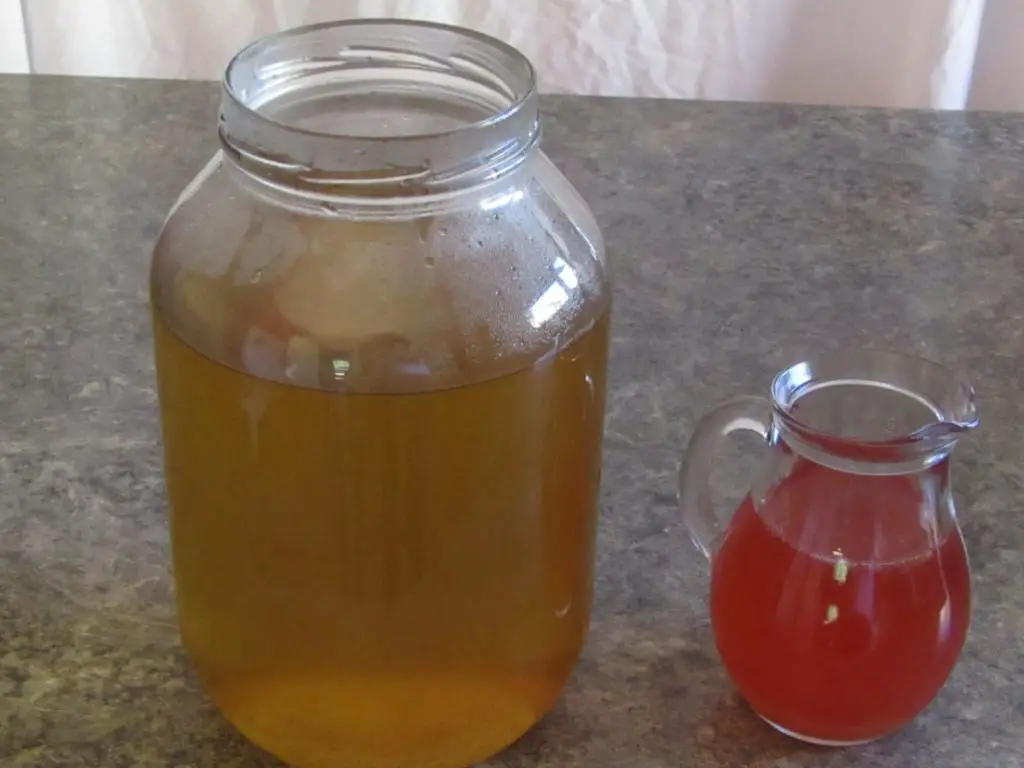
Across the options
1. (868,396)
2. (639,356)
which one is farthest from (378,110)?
(639,356)

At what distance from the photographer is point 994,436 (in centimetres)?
83

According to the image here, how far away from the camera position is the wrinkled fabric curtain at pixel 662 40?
1.53 m

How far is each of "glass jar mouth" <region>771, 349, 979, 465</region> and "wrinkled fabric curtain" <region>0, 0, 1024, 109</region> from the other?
3.26 ft

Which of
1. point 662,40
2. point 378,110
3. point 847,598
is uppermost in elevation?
point 378,110

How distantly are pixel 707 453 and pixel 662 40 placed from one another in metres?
1.03

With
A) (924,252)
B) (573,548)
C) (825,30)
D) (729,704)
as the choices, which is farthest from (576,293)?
(825,30)

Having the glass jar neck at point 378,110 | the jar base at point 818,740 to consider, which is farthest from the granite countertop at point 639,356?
the glass jar neck at point 378,110

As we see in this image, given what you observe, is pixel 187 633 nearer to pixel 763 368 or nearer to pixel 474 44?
pixel 474 44

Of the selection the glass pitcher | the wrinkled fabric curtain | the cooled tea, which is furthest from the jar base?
the wrinkled fabric curtain

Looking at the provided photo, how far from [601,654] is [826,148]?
2.22ft

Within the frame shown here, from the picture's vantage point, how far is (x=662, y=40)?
1.56m

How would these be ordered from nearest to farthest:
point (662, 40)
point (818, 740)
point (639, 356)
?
1. point (818, 740)
2. point (639, 356)
3. point (662, 40)

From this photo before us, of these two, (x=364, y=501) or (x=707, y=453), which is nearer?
(x=364, y=501)

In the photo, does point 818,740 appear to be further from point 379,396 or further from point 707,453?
point 379,396
